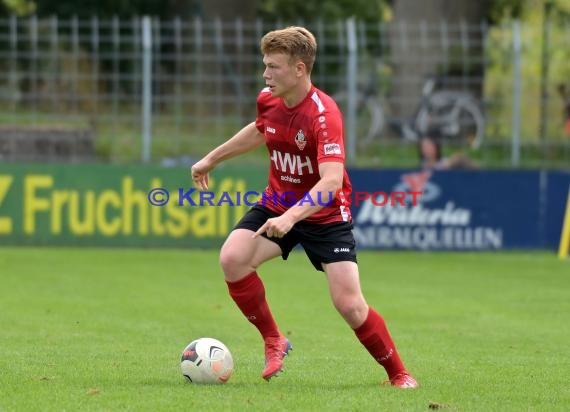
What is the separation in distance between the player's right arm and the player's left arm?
2.74 feet

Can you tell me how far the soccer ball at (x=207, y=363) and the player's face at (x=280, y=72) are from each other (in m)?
1.60

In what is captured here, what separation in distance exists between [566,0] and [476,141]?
69.4 ft

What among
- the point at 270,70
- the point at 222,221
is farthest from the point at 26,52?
the point at 270,70

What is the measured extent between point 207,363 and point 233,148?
1415 mm

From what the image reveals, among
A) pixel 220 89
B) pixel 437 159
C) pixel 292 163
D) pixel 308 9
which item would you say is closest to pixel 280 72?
pixel 292 163

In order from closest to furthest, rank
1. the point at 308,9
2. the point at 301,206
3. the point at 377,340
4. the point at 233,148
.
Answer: the point at 301,206 → the point at 377,340 → the point at 233,148 → the point at 308,9

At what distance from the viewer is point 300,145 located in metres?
7.75

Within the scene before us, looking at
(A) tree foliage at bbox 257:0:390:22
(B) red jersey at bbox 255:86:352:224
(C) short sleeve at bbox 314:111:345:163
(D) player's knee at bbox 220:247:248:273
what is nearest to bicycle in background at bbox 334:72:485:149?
(B) red jersey at bbox 255:86:352:224

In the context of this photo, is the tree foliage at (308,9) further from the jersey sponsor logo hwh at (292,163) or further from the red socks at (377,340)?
the red socks at (377,340)

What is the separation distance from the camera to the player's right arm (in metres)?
8.24

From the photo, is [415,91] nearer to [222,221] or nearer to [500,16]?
[222,221]

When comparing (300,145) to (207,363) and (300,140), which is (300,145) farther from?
(207,363)

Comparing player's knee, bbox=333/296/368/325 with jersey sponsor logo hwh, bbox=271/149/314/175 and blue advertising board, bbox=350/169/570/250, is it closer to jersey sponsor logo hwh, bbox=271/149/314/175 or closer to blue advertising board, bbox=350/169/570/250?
jersey sponsor logo hwh, bbox=271/149/314/175

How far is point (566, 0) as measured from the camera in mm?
39906
